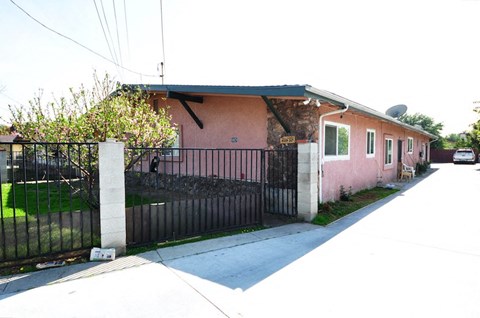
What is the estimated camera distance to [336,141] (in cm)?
795

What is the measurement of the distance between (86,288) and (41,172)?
14.0 metres

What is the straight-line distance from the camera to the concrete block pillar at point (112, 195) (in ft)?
13.0

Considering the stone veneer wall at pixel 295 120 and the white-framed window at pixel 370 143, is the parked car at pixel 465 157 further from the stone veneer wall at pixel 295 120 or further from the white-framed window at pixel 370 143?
the stone veneer wall at pixel 295 120

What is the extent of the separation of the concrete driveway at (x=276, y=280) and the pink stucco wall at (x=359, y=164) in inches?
Result: 105

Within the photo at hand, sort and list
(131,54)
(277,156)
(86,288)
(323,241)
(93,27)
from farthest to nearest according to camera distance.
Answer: (131,54)
(93,27)
(277,156)
(323,241)
(86,288)

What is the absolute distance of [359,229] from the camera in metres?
5.54

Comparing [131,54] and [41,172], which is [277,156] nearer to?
[131,54]

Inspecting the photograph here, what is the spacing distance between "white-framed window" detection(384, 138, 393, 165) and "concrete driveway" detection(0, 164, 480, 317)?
806 centimetres

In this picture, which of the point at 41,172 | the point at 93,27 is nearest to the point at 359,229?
the point at 93,27

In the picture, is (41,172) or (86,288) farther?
(41,172)

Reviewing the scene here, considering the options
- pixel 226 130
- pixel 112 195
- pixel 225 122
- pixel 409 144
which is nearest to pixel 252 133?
pixel 226 130

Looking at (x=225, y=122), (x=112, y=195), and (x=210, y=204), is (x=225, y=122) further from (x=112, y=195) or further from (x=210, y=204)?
(x=112, y=195)

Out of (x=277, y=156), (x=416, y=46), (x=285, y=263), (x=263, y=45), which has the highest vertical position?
(x=263, y=45)

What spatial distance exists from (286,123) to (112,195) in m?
4.51
